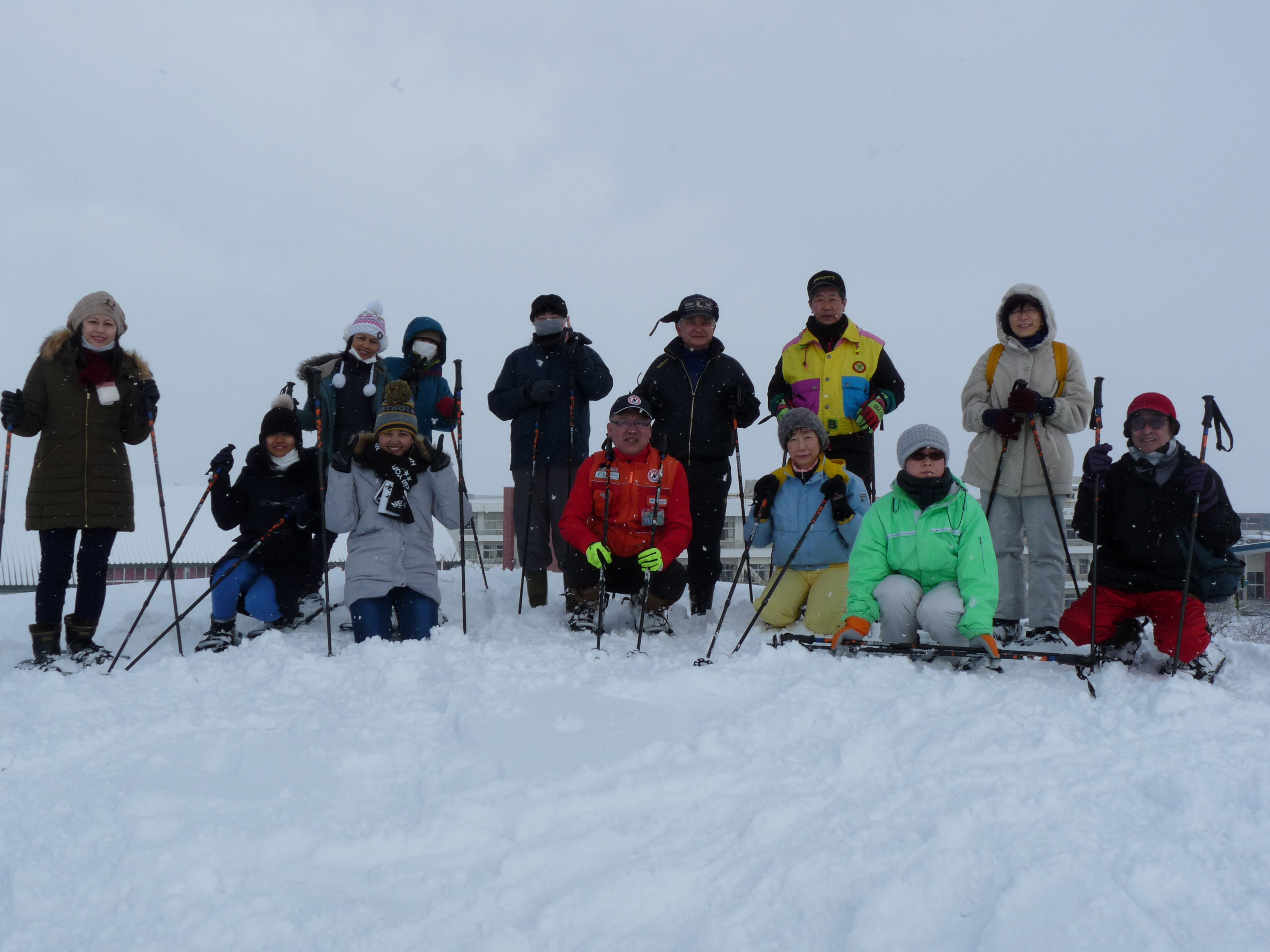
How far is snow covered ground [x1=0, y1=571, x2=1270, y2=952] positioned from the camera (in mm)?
2137

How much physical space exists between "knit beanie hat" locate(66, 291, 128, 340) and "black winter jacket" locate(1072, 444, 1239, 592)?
18.1 feet

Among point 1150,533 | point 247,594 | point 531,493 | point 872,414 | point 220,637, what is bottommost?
point 220,637

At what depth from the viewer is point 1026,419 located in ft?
16.1

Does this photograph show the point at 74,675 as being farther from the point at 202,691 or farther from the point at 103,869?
the point at 103,869

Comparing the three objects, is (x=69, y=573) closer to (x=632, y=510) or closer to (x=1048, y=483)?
(x=632, y=510)

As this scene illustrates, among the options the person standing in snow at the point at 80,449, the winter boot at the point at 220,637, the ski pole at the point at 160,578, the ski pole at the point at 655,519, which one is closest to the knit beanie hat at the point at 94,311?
the person standing in snow at the point at 80,449

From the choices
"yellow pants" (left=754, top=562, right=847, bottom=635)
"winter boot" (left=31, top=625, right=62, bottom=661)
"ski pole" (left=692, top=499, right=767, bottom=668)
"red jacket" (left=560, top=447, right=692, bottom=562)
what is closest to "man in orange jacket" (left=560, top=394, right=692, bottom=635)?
"red jacket" (left=560, top=447, right=692, bottom=562)

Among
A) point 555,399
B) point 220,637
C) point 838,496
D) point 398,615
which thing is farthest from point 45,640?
point 838,496

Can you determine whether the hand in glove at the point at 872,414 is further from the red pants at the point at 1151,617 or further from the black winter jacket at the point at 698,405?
the red pants at the point at 1151,617

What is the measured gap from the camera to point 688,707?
Answer: 11.7 feet

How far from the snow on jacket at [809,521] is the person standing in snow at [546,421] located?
1445mm

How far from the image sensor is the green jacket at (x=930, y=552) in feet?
13.7

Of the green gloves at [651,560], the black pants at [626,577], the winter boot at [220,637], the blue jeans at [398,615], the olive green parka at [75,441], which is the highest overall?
the olive green parka at [75,441]

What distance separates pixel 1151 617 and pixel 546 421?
3.80 metres
